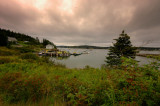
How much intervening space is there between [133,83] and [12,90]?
476 cm

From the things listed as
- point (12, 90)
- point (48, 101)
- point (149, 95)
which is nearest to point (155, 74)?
point (149, 95)

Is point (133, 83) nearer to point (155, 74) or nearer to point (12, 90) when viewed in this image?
point (155, 74)

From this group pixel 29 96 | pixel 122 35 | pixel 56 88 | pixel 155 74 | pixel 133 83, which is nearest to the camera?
pixel 133 83

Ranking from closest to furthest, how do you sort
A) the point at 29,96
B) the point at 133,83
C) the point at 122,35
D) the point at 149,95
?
the point at 149,95
the point at 133,83
the point at 29,96
the point at 122,35

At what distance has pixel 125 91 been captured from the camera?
1.85 metres

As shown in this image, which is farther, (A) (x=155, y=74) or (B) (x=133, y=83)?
(A) (x=155, y=74)

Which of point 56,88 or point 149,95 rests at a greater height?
point 149,95

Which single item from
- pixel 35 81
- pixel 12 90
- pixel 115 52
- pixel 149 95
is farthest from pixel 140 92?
pixel 115 52

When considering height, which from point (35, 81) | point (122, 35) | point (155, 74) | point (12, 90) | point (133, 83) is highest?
point (122, 35)

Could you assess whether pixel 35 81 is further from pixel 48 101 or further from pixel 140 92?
pixel 140 92

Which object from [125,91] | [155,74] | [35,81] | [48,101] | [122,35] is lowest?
[48,101]

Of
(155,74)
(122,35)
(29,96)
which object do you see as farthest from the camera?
(122,35)

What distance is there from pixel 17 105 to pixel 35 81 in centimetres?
90

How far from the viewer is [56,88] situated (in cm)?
313
